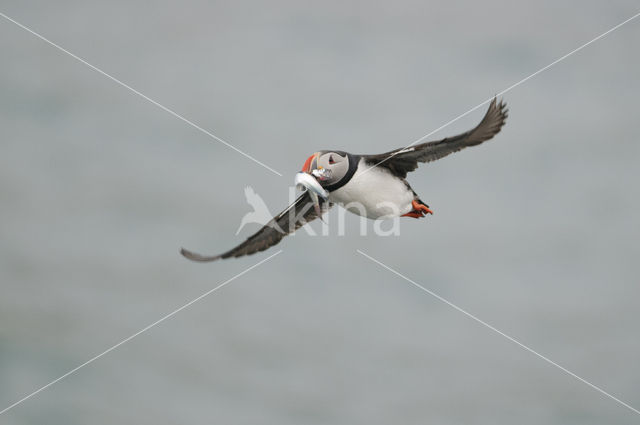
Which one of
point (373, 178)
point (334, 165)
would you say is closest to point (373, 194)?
point (373, 178)

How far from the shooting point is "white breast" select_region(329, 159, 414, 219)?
19.5 m

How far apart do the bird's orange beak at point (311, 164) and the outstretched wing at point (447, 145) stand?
1.27 meters

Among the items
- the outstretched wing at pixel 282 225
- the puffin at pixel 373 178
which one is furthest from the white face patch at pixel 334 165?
the outstretched wing at pixel 282 225

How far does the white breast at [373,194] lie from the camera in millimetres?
19516

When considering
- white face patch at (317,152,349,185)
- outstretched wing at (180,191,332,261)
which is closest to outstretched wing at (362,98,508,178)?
white face patch at (317,152,349,185)

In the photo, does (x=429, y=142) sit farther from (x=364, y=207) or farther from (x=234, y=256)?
(x=234, y=256)

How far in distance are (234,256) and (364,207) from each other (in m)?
3.65

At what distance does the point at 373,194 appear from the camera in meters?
19.8

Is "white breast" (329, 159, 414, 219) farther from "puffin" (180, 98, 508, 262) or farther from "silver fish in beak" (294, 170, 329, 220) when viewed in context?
"silver fish in beak" (294, 170, 329, 220)

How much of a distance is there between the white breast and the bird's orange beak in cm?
84

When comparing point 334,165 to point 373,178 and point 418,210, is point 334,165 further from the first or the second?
point 418,210

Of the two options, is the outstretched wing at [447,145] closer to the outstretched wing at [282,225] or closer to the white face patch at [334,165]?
the white face patch at [334,165]

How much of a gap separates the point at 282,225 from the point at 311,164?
3.51 m

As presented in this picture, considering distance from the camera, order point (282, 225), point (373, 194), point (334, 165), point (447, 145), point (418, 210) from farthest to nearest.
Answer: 1. point (282, 225)
2. point (418, 210)
3. point (373, 194)
4. point (334, 165)
5. point (447, 145)
